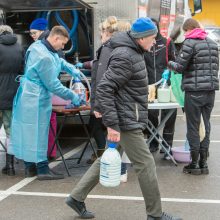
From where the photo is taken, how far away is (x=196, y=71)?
5977 millimetres

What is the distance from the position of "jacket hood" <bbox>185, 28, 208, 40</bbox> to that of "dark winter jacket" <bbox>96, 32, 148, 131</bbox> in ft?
5.85

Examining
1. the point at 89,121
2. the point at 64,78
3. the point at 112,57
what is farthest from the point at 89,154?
the point at 112,57

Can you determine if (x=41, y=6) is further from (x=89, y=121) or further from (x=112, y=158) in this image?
(x=112, y=158)

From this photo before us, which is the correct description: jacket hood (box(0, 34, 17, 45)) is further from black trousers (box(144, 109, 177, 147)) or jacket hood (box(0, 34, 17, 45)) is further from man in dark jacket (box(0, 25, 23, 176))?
black trousers (box(144, 109, 177, 147))

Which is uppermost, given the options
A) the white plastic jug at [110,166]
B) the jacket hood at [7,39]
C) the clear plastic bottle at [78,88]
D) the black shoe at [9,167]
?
the jacket hood at [7,39]

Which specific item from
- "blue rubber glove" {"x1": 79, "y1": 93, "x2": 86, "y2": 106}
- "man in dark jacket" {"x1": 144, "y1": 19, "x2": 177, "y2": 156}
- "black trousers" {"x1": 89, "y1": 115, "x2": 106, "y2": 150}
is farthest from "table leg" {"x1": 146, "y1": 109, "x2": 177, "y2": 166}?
"blue rubber glove" {"x1": 79, "y1": 93, "x2": 86, "y2": 106}

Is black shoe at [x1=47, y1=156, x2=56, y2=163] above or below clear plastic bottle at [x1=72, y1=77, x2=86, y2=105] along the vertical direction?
below

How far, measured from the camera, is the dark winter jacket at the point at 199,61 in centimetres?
593

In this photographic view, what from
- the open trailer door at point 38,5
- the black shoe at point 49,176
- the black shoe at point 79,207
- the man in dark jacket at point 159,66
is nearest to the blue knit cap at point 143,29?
the black shoe at point 79,207

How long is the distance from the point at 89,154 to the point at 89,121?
0.46 metres

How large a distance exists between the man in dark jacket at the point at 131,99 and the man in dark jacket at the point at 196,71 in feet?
5.63

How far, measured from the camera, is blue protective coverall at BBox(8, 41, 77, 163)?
18.6 ft

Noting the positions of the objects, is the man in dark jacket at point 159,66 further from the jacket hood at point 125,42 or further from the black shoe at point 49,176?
the jacket hood at point 125,42

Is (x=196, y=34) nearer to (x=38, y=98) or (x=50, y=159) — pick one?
(x=38, y=98)
